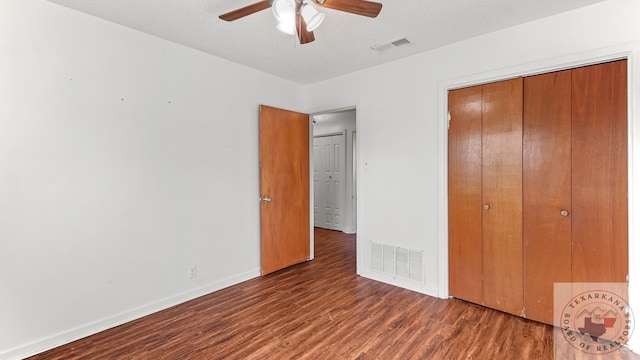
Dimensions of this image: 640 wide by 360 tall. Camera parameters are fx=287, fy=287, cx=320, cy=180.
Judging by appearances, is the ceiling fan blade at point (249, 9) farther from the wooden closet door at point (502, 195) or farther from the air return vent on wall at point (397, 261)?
the air return vent on wall at point (397, 261)

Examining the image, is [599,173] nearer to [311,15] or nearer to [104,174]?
[311,15]

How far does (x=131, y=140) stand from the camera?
251 cm

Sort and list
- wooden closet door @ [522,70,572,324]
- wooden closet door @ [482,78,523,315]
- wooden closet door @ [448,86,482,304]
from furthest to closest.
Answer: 1. wooden closet door @ [448,86,482,304]
2. wooden closet door @ [482,78,523,315]
3. wooden closet door @ [522,70,572,324]

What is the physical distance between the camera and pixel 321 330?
2332 millimetres

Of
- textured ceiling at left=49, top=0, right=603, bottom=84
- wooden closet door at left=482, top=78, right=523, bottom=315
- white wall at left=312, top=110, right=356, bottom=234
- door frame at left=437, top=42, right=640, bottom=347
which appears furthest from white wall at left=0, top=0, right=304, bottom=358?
white wall at left=312, top=110, right=356, bottom=234

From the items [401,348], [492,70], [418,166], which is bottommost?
[401,348]

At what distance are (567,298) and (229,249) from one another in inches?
125

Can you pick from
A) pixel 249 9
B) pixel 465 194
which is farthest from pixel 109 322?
pixel 465 194

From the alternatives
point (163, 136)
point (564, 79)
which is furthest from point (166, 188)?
point (564, 79)

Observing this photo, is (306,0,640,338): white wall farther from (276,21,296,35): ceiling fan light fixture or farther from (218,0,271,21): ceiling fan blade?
(218,0,271,21): ceiling fan blade

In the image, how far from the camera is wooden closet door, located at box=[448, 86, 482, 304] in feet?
8.89

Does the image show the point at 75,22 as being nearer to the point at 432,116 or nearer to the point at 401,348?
the point at 432,116

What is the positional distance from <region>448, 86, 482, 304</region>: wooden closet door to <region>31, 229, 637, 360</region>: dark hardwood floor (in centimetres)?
26

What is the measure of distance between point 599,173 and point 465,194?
95 centimetres
